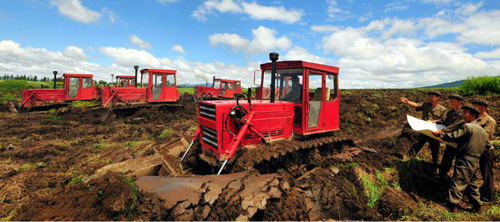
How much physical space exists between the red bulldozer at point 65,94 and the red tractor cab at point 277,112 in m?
15.6

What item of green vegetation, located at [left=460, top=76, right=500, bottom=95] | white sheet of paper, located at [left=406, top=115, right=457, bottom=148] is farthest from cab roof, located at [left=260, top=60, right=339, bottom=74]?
green vegetation, located at [left=460, top=76, right=500, bottom=95]

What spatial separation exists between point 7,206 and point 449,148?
9349 millimetres

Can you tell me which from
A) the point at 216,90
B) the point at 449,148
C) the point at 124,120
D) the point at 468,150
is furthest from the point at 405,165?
the point at 216,90

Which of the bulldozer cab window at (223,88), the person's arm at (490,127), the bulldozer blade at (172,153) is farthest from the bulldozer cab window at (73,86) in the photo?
the person's arm at (490,127)

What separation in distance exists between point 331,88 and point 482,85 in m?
14.6

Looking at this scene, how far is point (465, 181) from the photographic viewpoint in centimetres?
453

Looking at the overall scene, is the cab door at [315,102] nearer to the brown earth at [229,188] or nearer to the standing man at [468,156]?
the brown earth at [229,188]

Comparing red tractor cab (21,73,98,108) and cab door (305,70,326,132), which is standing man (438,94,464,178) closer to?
cab door (305,70,326,132)

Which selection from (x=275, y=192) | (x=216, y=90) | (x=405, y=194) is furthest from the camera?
(x=216, y=90)

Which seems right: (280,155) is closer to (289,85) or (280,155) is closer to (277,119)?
(277,119)

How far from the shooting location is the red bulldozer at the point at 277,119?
4.98 meters

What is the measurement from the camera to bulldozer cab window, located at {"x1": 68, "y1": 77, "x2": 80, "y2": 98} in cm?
1647

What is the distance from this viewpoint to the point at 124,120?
535 inches

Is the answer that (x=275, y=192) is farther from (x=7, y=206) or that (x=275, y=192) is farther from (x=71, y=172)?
(x=71, y=172)
